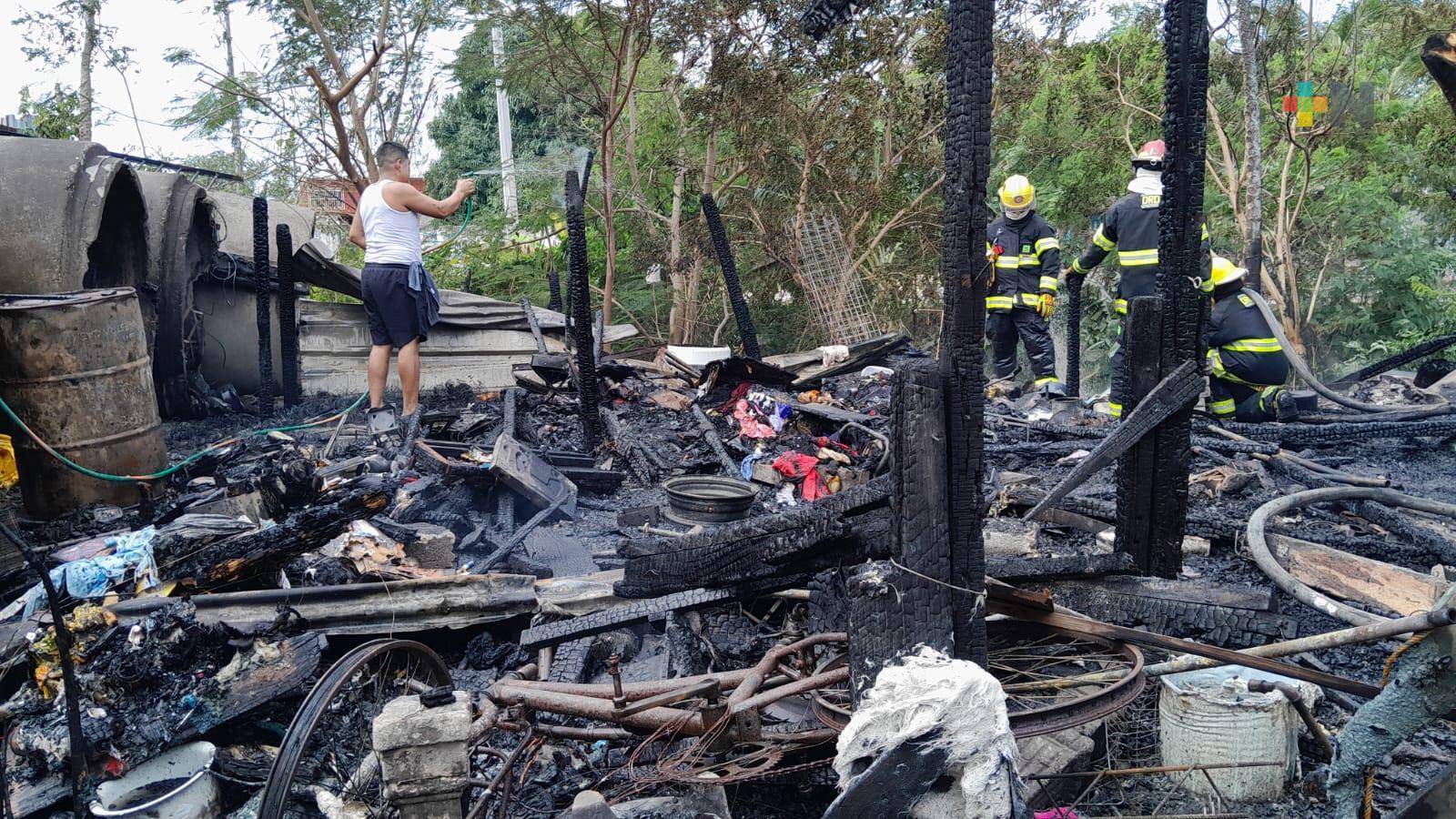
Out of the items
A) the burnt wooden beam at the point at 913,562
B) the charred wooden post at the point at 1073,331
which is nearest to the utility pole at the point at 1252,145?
the charred wooden post at the point at 1073,331

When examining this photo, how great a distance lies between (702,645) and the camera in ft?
10.9

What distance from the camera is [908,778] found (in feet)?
6.25

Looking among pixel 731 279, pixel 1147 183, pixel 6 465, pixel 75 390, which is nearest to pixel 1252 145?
pixel 1147 183

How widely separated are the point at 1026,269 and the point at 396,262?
607 centimetres

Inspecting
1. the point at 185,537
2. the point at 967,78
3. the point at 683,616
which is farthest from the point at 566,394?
the point at 967,78

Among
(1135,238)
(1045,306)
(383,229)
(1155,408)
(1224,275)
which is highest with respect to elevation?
(383,229)

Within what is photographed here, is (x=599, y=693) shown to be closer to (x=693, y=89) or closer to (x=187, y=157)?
(x=693, y=89)

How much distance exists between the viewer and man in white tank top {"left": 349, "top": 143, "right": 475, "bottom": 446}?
6.58 m

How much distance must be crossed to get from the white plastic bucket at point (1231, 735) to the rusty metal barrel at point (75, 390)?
5.23 meters

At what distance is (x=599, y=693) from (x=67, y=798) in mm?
1561

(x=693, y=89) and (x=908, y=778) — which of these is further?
(x=693, y=89)

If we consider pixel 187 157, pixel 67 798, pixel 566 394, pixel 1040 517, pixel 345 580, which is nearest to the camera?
pixel 67 798

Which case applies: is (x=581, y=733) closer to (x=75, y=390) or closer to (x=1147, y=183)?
(x=75, y=390)

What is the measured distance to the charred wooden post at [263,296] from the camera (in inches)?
305
